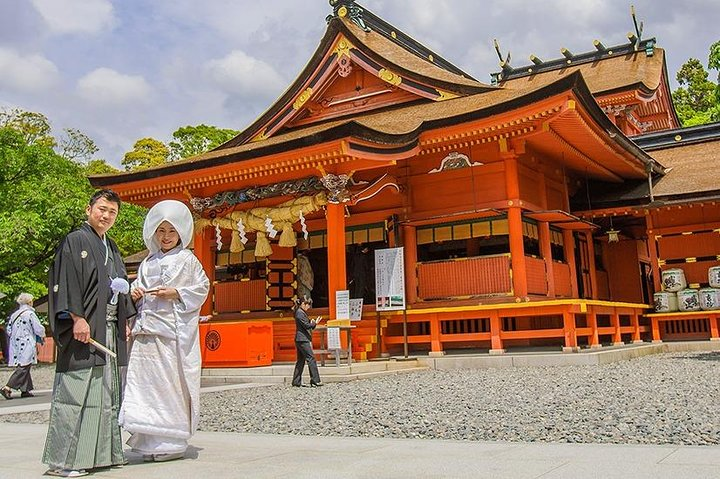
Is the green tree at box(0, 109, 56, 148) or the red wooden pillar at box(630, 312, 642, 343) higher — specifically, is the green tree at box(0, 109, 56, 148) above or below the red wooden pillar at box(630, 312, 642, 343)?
above

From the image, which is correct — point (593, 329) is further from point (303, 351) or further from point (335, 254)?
point (303, 351)

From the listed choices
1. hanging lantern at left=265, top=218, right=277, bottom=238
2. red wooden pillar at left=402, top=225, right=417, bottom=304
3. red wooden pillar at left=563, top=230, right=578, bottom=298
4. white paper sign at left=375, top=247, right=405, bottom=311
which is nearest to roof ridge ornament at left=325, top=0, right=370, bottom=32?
hanging lantern at left=265, top=218, right=277, bottom=238

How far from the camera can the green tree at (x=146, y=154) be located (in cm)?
4191

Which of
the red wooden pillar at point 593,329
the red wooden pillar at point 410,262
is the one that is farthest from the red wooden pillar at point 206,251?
the red wooden pillar at point 593,329

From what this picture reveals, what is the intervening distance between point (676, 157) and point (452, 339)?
32.4 ft

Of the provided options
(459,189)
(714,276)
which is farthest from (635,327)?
(459,189)

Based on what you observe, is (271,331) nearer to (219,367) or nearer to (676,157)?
(219,367)

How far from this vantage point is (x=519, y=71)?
92.4 ft

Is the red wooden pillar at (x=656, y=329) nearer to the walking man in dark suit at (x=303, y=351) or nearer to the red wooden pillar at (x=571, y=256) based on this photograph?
the red wooden pillar at (x=571, y=256)

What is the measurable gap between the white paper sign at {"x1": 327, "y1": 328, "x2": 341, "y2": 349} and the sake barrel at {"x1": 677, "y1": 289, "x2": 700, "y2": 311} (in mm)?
8911

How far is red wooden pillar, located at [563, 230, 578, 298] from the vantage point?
15.6 meters

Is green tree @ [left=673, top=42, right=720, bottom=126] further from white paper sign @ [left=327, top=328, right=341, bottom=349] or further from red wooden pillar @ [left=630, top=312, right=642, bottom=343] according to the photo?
white paper sign @ [left=327, top=328, right=341, bottom=349]

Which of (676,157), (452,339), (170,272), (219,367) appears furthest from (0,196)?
(676,157)

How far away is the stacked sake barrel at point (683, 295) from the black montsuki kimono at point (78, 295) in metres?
14.4
